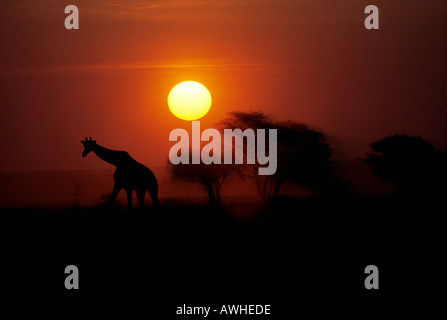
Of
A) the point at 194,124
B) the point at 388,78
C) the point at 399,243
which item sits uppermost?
the point at 388,78

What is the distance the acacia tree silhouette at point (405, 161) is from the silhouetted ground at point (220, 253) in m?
13.4

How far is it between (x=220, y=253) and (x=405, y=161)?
1919 cm

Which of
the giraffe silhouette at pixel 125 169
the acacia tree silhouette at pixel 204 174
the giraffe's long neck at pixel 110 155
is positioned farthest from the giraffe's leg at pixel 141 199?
the acacia tree silhouette at pixel 204 174

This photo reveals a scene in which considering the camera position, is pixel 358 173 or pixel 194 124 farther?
pixel 358 173

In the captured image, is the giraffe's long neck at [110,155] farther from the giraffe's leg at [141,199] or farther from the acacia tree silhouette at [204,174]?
the acacia tree silhouette at [204,174]

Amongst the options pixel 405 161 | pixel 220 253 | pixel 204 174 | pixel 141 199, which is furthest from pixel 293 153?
pixel 220 253

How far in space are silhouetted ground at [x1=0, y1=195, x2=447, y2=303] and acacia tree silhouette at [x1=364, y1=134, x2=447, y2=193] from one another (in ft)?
44.1
